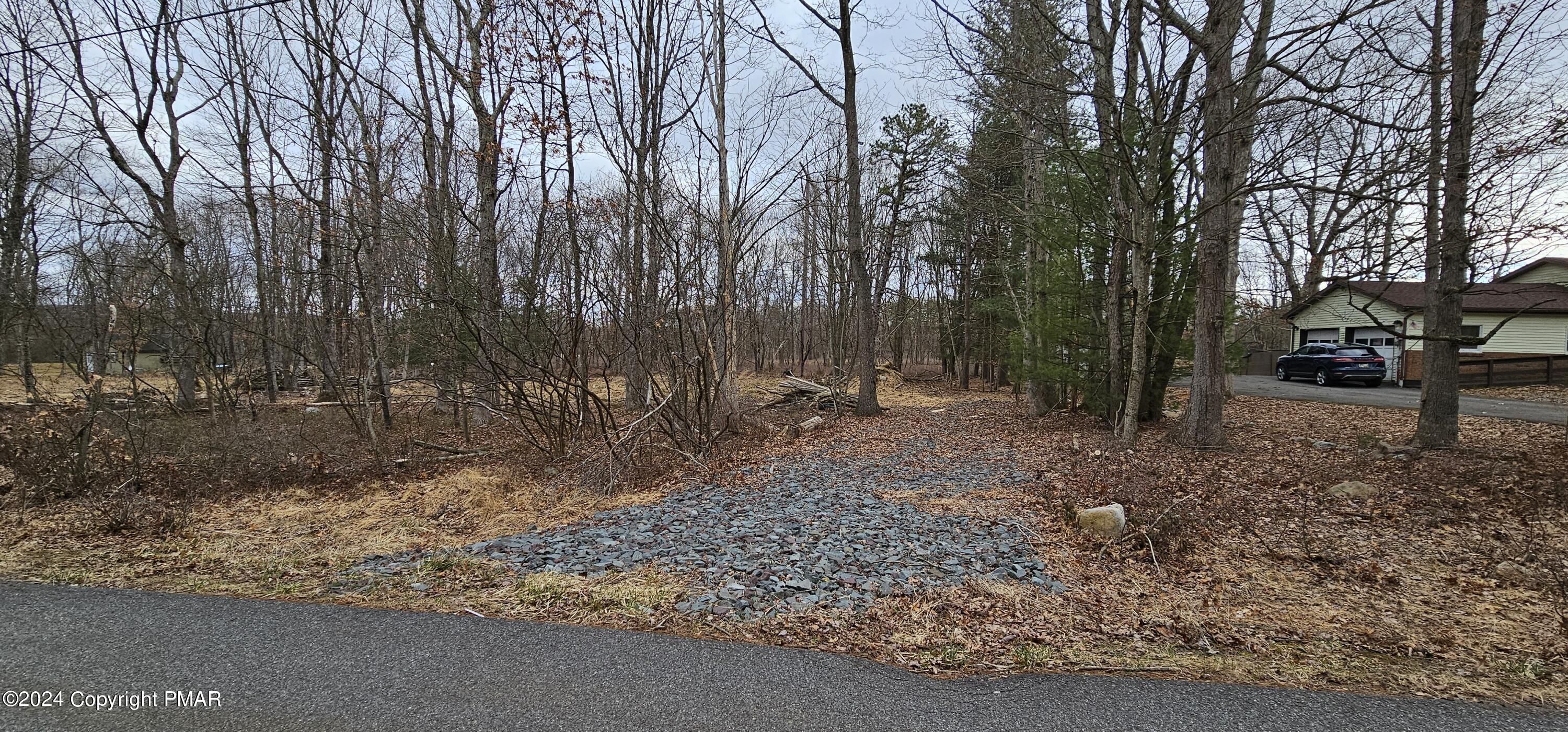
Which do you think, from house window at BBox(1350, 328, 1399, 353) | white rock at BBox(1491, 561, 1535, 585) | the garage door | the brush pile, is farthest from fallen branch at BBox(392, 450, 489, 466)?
house window at BBox(1350, 328, 1399, 353)

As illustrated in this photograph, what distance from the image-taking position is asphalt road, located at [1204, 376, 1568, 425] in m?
11.0

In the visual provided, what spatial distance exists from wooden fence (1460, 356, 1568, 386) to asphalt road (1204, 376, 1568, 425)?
1818 mm

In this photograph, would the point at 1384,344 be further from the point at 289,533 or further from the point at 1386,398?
the point at 289,533

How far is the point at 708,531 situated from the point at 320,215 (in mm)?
9751

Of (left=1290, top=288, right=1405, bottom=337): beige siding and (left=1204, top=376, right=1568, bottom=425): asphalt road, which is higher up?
(left=1290, top=288, right=1405, bottom=337): beige siding

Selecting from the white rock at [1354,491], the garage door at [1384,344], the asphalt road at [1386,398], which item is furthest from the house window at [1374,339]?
the white rock at [1354,491]

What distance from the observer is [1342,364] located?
62.8 feet

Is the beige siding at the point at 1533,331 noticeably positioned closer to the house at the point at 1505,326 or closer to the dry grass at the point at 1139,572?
the house at the point at 1505,326

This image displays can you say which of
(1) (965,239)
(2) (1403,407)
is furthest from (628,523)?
(1) (965,239)

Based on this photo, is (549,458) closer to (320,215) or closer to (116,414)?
(116,414)

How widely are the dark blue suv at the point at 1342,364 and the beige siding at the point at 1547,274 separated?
634cm

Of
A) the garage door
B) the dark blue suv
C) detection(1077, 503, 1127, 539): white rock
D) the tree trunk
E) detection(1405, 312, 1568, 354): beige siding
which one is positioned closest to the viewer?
detection(1077, 503, 1127, 539): white rock

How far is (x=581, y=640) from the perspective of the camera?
3090 millimetres

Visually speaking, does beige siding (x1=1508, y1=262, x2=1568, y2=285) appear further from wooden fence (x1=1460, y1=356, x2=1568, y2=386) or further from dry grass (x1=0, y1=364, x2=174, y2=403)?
dry grass (x1=0, y1=364, x2=174, y2=403)
